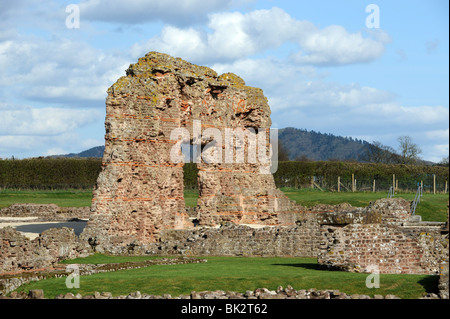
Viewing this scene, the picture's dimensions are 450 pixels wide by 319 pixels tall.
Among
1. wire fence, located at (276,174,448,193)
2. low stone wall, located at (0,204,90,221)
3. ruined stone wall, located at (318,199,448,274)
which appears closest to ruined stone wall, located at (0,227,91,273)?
ruined stone wall, located at (318,199,448,274)

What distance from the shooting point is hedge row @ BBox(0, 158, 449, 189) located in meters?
54.8

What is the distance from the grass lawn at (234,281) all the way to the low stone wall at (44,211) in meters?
20.8

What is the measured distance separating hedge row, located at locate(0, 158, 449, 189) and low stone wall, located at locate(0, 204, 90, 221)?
50.1 ft

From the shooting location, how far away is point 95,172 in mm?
56000

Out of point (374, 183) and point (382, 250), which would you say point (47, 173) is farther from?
point (382, 250)

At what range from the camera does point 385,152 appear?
8900cm

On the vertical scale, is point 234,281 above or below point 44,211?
below

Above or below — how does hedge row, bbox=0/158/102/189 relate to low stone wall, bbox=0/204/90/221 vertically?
above

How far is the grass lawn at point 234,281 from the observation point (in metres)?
14.7

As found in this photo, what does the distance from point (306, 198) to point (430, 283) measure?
97.4ft

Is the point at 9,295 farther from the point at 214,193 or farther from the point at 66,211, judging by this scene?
the point at 66,211

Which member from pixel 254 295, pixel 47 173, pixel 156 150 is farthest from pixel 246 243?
pixel 47 173

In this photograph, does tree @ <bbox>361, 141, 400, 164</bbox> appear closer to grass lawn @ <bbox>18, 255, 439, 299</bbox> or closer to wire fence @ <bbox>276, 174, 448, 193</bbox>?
wire fence @ <bbox>276, 174, 448, 193</bbox>

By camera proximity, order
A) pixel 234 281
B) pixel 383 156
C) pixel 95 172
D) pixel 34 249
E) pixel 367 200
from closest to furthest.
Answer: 1. pixel 234 281
2. pixel 34 249
3. pixel 367 200
4. pixel 95 172
5. pixel 383 156
